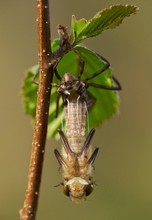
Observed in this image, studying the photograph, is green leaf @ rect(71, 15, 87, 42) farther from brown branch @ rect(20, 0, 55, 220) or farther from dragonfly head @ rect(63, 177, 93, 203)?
dragonfly head @ rect(63, 177, 93, 203)

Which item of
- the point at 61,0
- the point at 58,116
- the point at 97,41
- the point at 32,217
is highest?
the point at 61,0

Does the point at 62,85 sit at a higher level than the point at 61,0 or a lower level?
lower

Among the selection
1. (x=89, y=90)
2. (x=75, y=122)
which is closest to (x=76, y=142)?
(x=75, y=122)

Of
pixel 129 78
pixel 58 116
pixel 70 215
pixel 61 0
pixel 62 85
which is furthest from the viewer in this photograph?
pixel 61 0

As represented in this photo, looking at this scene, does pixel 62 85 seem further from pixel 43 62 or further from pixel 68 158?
pixel 43 62

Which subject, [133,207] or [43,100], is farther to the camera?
[133,207]

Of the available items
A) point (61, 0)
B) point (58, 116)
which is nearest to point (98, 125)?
point (58, 116)

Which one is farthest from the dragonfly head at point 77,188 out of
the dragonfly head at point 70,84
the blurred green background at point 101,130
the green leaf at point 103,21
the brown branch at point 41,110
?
the blurred green background at point 101,130
